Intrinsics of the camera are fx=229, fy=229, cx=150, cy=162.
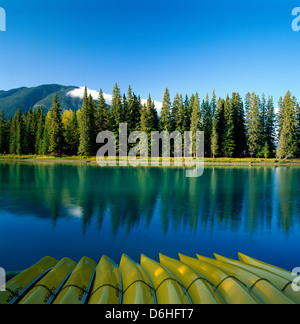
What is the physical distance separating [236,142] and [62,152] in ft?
141

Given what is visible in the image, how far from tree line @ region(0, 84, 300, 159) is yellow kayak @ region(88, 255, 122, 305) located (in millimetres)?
48958

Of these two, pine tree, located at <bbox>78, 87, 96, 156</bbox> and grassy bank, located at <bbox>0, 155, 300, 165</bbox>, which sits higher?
pine tree, located at <bbox>78, 87, 96, 156</bbox>

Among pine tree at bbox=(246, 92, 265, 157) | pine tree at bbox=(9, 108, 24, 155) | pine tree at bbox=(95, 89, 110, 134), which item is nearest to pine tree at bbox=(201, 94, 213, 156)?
pine tree at bbox=(246, 92, 265, 157)

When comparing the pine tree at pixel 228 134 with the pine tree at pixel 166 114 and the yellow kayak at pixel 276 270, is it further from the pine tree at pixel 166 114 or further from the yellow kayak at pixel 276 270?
the yellow kayak at pixel 276 270

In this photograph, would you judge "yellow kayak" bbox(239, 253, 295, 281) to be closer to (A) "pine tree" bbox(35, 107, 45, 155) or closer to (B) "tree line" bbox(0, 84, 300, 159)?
(B) "tree line" bbox(0, 84, 300, 159)

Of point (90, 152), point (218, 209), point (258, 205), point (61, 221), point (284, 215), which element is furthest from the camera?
point (90, 152)

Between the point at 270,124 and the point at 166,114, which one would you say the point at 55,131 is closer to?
the point at 166,114

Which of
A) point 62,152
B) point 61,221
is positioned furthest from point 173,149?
point 61,221

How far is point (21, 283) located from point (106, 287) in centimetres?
158

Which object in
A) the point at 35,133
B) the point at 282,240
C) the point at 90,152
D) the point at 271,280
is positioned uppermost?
the point at 35,133

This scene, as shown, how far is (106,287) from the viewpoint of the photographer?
12.5ft

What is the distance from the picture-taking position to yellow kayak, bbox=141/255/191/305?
11.2 ft
